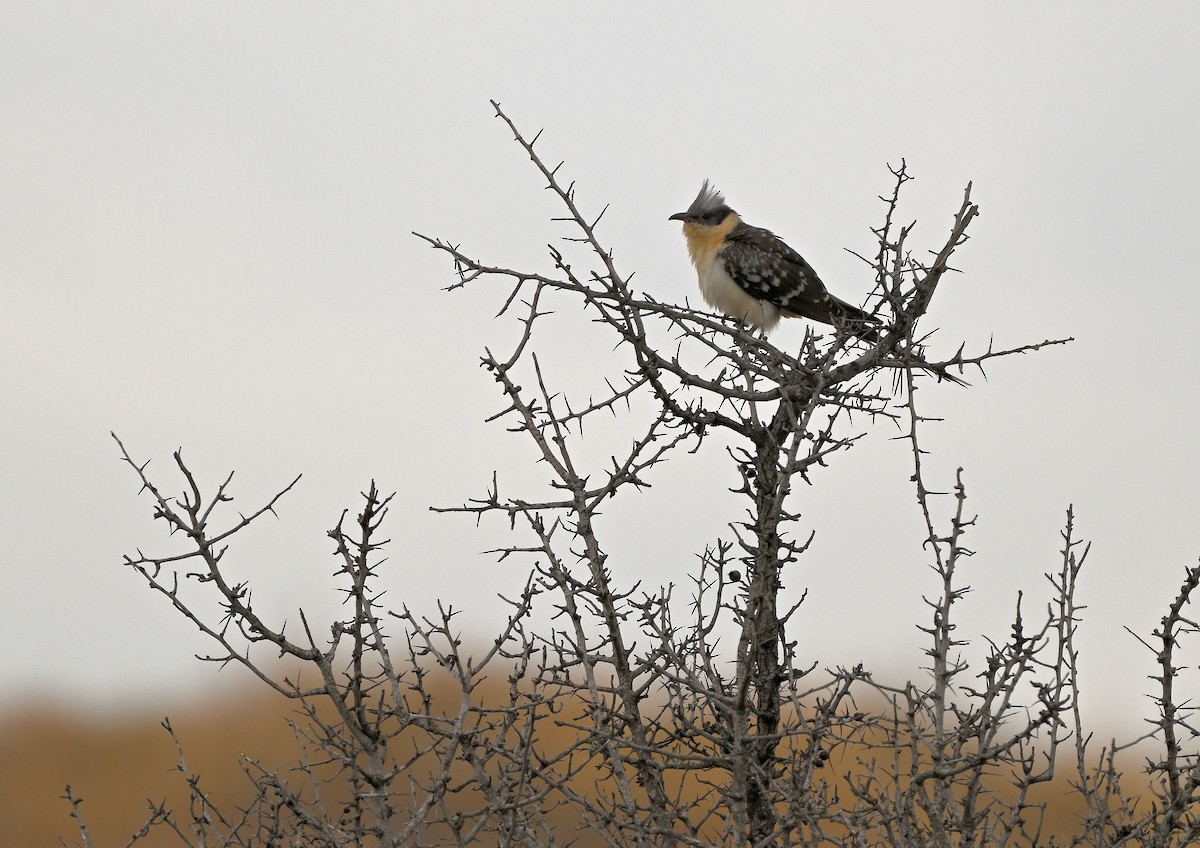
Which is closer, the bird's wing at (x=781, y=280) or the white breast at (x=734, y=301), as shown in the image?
the bird's wing at (x=781, y=280)

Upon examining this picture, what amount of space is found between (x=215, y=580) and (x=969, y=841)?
7.91 feet

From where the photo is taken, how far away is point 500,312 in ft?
14.9

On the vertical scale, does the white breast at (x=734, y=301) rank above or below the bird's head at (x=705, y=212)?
below

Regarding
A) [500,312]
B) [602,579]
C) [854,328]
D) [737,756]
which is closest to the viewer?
[737,756]

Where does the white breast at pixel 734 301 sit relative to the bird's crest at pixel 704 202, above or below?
below

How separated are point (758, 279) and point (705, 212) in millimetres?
1099

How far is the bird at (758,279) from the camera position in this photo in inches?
385

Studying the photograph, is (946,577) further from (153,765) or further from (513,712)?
(153,765)

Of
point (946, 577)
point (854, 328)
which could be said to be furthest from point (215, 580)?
point (854, 328)

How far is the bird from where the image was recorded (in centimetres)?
979

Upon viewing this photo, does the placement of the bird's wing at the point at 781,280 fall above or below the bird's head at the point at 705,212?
below

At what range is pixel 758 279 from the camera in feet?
32.1

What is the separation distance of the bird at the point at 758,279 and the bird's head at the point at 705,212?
9 cm

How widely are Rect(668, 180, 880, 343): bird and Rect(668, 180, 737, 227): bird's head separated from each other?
0.29ft
